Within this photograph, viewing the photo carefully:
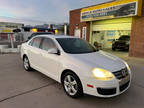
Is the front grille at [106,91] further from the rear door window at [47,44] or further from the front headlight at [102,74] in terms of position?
the rear door window at [47,44]

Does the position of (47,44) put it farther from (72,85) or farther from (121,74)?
(121,74)

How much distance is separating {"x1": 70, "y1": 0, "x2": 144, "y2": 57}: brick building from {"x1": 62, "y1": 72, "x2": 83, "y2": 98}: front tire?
21.5 ft

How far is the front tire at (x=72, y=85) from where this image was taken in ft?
8.34

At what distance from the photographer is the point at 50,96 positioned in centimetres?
283

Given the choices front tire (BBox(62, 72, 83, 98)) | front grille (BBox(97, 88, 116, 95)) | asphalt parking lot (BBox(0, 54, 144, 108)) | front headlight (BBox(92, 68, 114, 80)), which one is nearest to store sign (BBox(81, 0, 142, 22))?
asphalt parking lot (BBox(0, 54, 144, 108))

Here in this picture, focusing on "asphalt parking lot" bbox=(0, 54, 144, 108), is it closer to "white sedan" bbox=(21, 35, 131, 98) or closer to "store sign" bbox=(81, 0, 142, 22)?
"white sedan" bbox=(21, 35, 131, 98)

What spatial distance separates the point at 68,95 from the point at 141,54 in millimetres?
6890

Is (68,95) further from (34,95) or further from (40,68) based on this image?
(40,68)

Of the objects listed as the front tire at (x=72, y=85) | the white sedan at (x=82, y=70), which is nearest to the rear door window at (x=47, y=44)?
the white sedan at (x=82, y=70)

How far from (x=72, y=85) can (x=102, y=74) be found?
2.68ft

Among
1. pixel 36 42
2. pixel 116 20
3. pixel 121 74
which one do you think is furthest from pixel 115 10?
pixel 121 74

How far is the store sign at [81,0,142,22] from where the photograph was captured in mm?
6909

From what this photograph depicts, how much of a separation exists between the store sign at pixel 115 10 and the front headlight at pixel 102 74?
630 cm

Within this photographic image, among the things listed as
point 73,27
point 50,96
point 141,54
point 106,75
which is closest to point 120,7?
point 141,54
